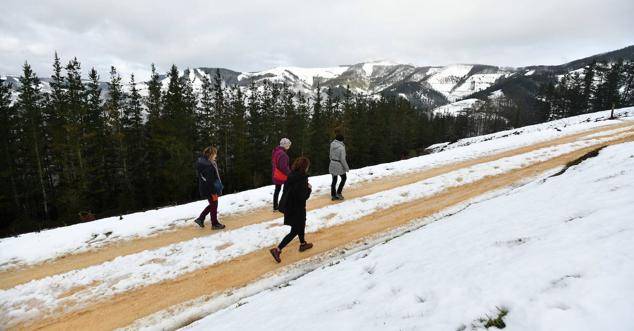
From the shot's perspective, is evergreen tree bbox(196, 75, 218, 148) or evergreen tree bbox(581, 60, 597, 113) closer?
evergreen tree bbox(196, 75, 218, 148)

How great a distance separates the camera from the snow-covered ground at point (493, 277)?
3.21m

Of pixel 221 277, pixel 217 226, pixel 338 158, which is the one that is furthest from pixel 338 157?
pixel 221 277

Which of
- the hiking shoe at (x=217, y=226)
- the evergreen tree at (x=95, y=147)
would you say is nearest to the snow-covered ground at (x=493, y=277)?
the hiking shoe at (x=217, y=226)

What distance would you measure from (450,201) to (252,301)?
7.73m

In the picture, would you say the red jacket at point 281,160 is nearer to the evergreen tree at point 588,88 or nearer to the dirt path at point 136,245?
the dirt path at point 136,245

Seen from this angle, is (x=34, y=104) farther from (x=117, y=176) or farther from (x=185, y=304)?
(x=185, y=304)

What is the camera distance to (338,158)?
11352 millimetres

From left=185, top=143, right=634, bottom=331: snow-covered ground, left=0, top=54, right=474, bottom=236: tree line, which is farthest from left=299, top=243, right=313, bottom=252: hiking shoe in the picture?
left=0, top=54, right=474, bottom=236: tree line

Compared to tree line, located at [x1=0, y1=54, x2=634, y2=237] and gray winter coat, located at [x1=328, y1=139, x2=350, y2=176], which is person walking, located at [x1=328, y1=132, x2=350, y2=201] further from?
tree line, located at [x1=0, y1=54, x2=634, y2=237]

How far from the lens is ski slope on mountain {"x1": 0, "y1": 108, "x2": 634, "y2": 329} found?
251 inches

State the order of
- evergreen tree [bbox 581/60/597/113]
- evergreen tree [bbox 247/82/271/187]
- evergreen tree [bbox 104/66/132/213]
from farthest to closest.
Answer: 1. evergreen tree [bbox 581/60/597/113]
2. evergreen tree [bbox 247/82/271/187]
3. evergreen tree [bbox 104/66/132/213]

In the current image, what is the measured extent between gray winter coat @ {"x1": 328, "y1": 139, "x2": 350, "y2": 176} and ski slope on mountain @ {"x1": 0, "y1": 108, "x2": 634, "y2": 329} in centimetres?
116

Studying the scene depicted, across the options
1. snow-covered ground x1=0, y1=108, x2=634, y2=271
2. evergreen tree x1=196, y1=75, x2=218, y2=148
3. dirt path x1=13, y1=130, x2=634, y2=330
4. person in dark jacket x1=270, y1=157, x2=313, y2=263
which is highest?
evergreen tree x1=196, y1=75, x2=218, y2=148

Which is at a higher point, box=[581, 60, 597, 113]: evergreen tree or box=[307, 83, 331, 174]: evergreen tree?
box=[581, 60, 597, 113]: evergreen tree
